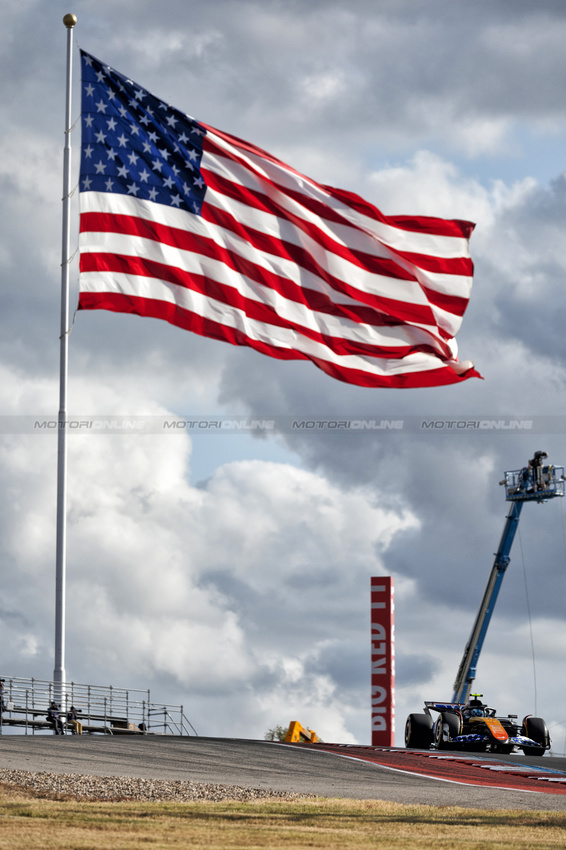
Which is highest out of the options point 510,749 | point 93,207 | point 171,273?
point 93,207

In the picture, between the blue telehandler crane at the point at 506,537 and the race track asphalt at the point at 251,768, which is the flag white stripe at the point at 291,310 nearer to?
the race track asphalt at the point at 251,768

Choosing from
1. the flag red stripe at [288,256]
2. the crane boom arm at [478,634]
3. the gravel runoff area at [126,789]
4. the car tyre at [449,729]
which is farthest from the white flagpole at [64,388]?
the crane boom arm at [478,634]

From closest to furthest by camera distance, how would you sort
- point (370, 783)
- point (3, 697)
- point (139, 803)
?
1. point (139, 803)
2. point (370, 783)
3. point (3, 697)

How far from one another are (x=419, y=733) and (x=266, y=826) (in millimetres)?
20092

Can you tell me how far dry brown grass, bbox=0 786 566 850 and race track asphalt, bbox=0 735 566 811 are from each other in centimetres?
156

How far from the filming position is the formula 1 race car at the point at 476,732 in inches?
1260

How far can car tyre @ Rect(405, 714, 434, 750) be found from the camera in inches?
1303

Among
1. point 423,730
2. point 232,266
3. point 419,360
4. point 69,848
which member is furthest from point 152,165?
point 423,730

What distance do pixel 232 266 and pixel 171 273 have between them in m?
1.13

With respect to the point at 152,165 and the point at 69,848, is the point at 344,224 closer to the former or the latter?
the point at 152,165

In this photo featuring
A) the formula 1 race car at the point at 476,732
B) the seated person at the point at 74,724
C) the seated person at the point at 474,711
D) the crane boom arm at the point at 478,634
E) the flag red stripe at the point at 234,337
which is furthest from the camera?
the crane boom arm at the point at 478,634

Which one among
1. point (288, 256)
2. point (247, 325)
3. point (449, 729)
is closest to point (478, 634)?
point (449, 729)

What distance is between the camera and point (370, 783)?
768 inches

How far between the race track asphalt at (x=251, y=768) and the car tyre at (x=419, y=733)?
28.4 ft
